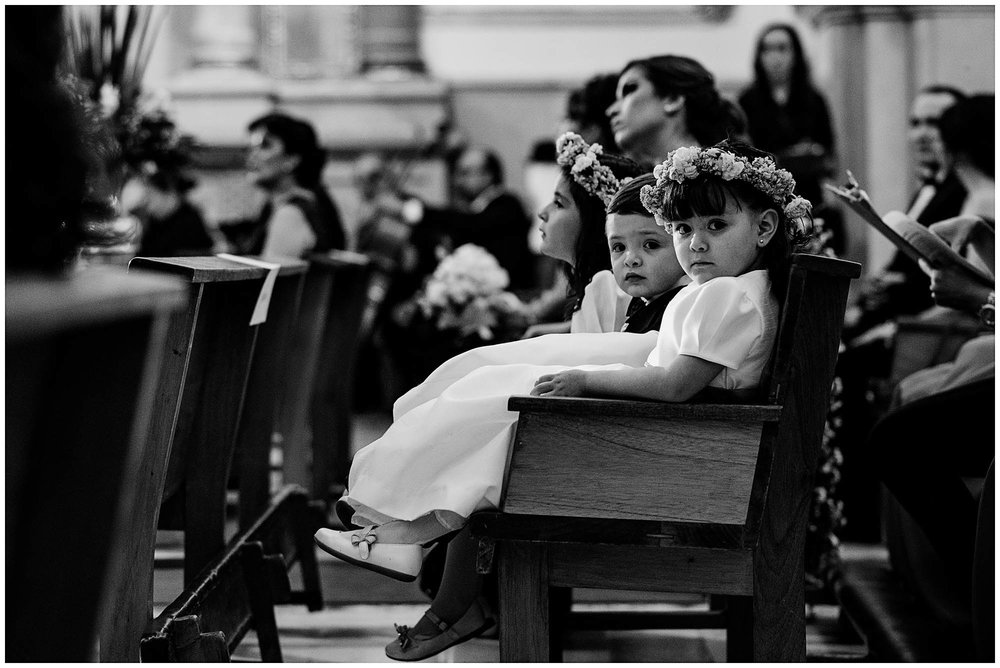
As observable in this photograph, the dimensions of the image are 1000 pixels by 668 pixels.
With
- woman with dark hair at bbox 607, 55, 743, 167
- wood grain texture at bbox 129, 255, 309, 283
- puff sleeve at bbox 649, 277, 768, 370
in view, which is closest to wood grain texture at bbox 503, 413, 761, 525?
puff sleeve at bbox 649, 277, 768, 370

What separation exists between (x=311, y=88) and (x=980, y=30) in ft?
14.2

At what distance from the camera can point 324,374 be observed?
4836mm

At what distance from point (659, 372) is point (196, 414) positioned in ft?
3.92

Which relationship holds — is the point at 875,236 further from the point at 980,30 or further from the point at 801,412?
the point at 801,412

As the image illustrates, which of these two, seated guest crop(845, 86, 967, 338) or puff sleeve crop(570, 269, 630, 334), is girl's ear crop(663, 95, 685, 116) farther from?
seated guest crop(845, 86, 967, 338)

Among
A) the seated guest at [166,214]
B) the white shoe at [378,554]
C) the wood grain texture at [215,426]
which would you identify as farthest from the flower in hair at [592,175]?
the seated guest at [166,214]

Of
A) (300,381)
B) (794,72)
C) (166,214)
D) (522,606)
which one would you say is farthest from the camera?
(166,214)

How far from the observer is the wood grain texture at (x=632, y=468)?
2.11 metres

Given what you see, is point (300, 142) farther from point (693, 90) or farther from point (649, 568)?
point (649, 568)

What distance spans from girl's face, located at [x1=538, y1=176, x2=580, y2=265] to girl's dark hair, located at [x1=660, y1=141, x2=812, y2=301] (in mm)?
639

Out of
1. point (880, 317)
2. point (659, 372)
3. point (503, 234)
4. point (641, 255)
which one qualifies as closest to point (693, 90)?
point (641, 255)

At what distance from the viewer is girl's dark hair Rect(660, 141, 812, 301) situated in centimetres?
225

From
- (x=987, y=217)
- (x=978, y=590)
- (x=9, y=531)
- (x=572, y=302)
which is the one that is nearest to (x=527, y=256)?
(x=987, y=217)

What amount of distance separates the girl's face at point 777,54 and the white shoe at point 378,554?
422 centimetres
